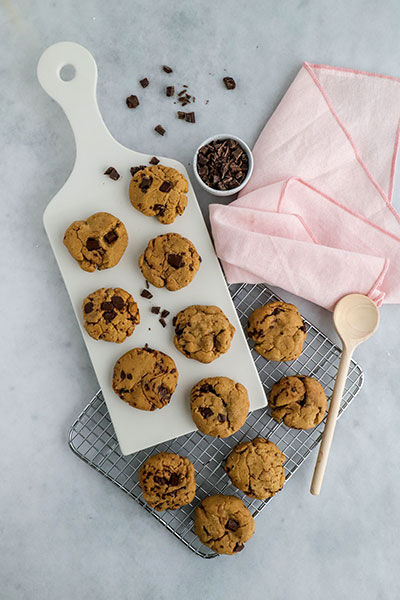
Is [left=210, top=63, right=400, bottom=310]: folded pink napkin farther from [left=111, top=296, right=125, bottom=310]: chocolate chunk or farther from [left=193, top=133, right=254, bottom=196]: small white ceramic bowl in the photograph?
[left=111, top=296, right=125, bottom=310]: chocolate chunk

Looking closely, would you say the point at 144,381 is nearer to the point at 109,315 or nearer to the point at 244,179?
the point at 109,315

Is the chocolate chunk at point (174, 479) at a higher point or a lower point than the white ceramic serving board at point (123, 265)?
lower

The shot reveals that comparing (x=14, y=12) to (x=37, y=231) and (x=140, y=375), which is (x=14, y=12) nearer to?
(x=37, y=231)

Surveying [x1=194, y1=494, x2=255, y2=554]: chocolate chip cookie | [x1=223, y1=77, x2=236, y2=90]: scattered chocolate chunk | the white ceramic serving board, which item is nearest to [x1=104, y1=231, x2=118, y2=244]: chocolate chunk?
the white ceramic serving board

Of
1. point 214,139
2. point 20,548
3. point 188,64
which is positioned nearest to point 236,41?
point 188,64

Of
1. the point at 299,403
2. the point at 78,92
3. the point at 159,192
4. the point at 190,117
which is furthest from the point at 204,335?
the point at 78,92

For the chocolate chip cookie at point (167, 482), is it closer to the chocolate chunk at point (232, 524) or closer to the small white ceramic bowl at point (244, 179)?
the chocolate chunk at point (232, 524)

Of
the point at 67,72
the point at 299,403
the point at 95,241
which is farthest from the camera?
the point at 67,72

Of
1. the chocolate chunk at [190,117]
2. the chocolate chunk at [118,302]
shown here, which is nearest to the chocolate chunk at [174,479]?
the chocolate chunk at [118,302]
